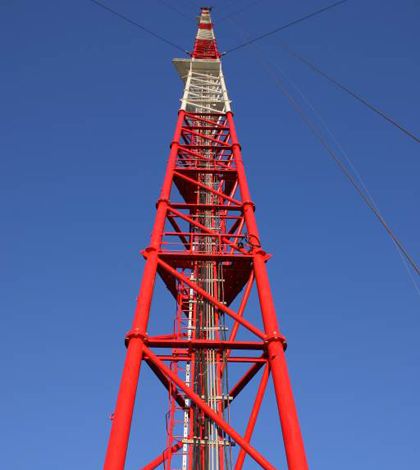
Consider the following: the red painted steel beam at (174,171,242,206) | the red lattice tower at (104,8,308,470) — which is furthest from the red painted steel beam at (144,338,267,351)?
the red painted steel beam at (174,171,242,206)

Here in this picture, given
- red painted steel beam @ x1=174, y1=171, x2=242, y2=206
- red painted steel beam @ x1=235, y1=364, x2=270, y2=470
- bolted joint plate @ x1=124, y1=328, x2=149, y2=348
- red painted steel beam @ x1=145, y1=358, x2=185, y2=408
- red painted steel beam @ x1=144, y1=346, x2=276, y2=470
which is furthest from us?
red painted steel beam @ x1=174, y1=171, x2=242, y2=206

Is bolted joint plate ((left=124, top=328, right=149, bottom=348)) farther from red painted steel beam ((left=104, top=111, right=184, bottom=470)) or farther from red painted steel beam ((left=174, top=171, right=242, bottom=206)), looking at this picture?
red painted steel beam ((left=174, top=171, right=242, bottom=206))

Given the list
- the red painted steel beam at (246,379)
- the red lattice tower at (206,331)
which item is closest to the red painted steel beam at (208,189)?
the red lattice tower at (206,331)

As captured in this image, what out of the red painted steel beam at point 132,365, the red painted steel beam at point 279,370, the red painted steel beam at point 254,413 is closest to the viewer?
the red painted steel beam at point 132,365

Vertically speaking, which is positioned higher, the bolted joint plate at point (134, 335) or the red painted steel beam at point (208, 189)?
the red painted steel beam at point (208, 189)

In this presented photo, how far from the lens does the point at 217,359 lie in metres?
A: 10.5

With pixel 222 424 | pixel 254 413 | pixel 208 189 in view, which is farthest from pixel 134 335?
pixel 208 189

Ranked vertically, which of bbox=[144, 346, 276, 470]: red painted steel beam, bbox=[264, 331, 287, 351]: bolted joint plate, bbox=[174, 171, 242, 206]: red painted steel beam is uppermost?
bbox=[174, 171, 242, 206]: red painted steel beam

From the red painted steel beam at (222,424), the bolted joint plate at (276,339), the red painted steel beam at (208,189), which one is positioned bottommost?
the red painted steel beam at (222,424)

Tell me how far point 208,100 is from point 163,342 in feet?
47.5

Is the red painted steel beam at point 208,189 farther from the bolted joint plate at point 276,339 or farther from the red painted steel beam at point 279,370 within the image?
the bolted joint plate at point 276,339

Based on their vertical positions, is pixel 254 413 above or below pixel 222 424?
above

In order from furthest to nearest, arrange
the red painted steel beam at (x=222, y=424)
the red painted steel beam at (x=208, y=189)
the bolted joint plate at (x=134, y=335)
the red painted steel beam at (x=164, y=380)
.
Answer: the red painted steel beam at (x=208, y=189), the red painted steel beam at (x=164, y=380), the bolted joint plate at (x=134, y=335), the red painted steel beam at (x=222, y=424)

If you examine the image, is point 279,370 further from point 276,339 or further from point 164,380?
point 164,380
